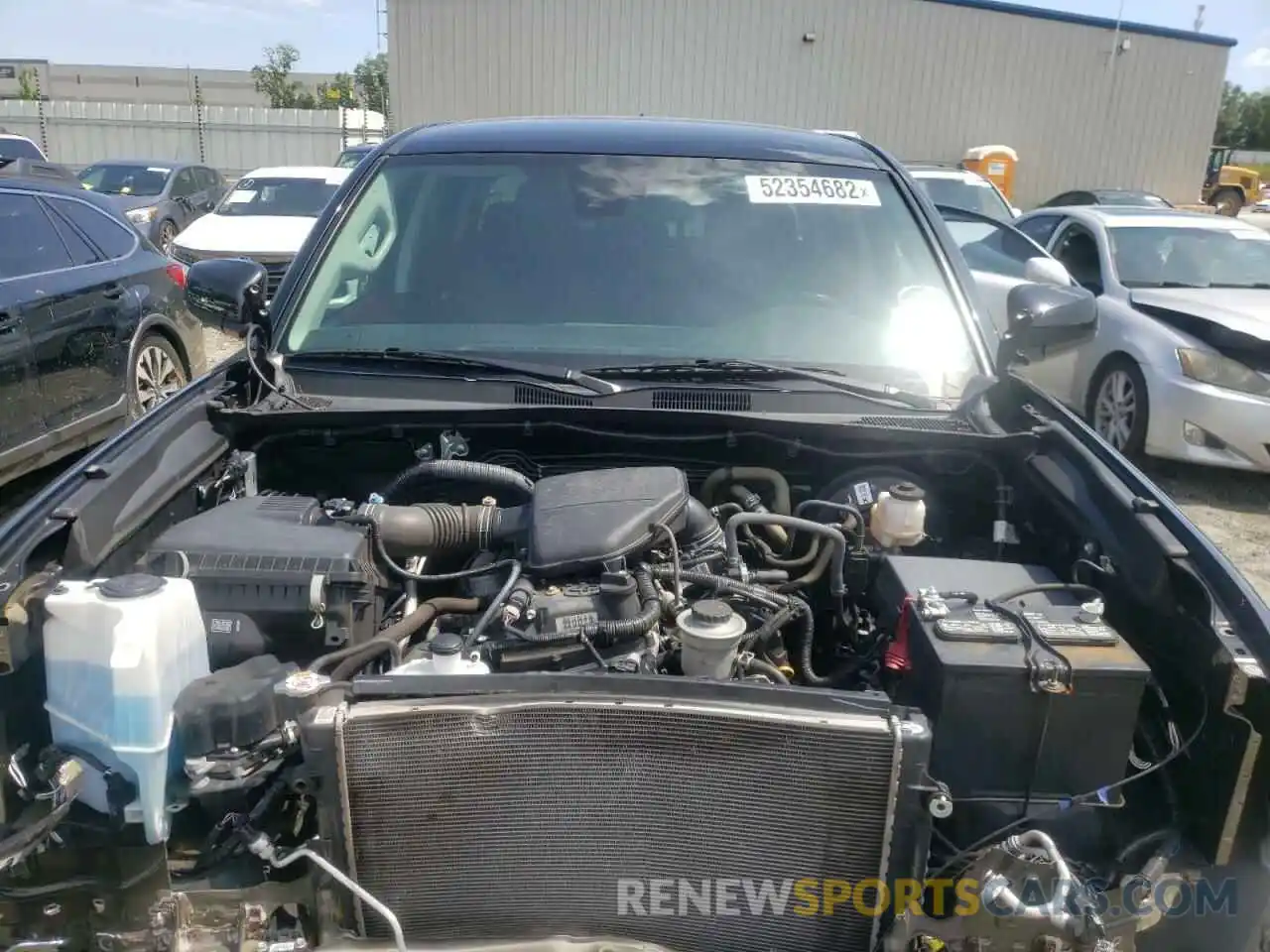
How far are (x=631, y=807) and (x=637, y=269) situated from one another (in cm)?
177

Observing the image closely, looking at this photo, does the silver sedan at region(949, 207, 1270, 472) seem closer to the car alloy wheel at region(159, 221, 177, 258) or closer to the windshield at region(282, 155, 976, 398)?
the windshield at region(282, 155, 976, 398)

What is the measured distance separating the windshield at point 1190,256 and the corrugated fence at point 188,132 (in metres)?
22.2

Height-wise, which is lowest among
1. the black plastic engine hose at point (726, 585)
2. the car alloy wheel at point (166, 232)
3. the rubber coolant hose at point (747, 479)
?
the car alloy wheel at point (166, 232)

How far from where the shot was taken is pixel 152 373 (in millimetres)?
6566

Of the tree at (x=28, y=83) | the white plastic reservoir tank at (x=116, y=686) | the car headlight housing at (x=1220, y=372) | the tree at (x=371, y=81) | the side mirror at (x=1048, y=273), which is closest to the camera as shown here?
the white plastic reservoir tank at (x=116, y=686)

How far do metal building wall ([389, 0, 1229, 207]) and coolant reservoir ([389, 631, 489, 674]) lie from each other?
63.6ft

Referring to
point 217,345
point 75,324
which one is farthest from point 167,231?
point 75,324

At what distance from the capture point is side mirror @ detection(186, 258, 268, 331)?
2.88 meters

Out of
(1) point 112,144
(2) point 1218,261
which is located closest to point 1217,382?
(2) point 1218,261

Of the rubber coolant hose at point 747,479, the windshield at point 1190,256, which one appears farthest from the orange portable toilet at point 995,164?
the rubber coolant hose at point 747,479

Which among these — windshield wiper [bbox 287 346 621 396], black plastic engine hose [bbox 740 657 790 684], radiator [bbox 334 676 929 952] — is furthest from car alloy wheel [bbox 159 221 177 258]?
radiator [bbox 334 676 929 952]

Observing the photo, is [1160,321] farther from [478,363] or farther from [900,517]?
[478,363]

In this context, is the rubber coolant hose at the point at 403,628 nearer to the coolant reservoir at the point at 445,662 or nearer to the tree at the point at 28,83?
the coolant reservoir at the point at 445,662

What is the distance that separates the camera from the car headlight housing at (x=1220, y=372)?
6043 mm
